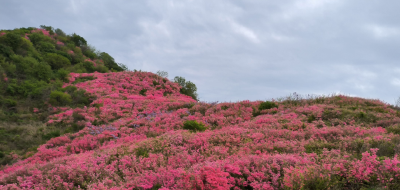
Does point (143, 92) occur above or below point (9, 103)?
above

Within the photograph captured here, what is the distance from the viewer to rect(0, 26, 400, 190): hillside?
15.5 feet

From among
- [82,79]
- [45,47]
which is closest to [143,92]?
[82,79]

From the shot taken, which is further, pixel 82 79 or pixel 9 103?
pixel 82 79

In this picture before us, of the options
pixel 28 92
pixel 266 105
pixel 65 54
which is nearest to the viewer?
pixel 266 105

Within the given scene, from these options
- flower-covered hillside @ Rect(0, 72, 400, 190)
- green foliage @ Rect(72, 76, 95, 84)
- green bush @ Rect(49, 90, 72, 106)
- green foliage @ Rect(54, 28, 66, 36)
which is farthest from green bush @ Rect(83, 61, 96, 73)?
flower-covered hillside @ Rect(0, 72, 400, 190)

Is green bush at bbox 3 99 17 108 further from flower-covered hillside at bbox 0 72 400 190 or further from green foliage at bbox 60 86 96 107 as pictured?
flower-covered hillside at bbox 0 72 400 190

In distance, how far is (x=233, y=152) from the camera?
23.3ft

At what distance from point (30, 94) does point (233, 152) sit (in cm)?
2299

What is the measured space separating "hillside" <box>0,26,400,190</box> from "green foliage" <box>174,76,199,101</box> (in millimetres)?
12173

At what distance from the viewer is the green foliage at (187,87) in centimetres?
3160

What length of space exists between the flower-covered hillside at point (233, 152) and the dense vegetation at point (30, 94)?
1.73m

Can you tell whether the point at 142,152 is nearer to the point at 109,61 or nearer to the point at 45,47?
the point at 45,47

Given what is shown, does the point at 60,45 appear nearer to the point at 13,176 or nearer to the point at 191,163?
the point at 13,176

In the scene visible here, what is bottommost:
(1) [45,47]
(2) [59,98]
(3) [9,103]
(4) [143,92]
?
(3) [9,103]
